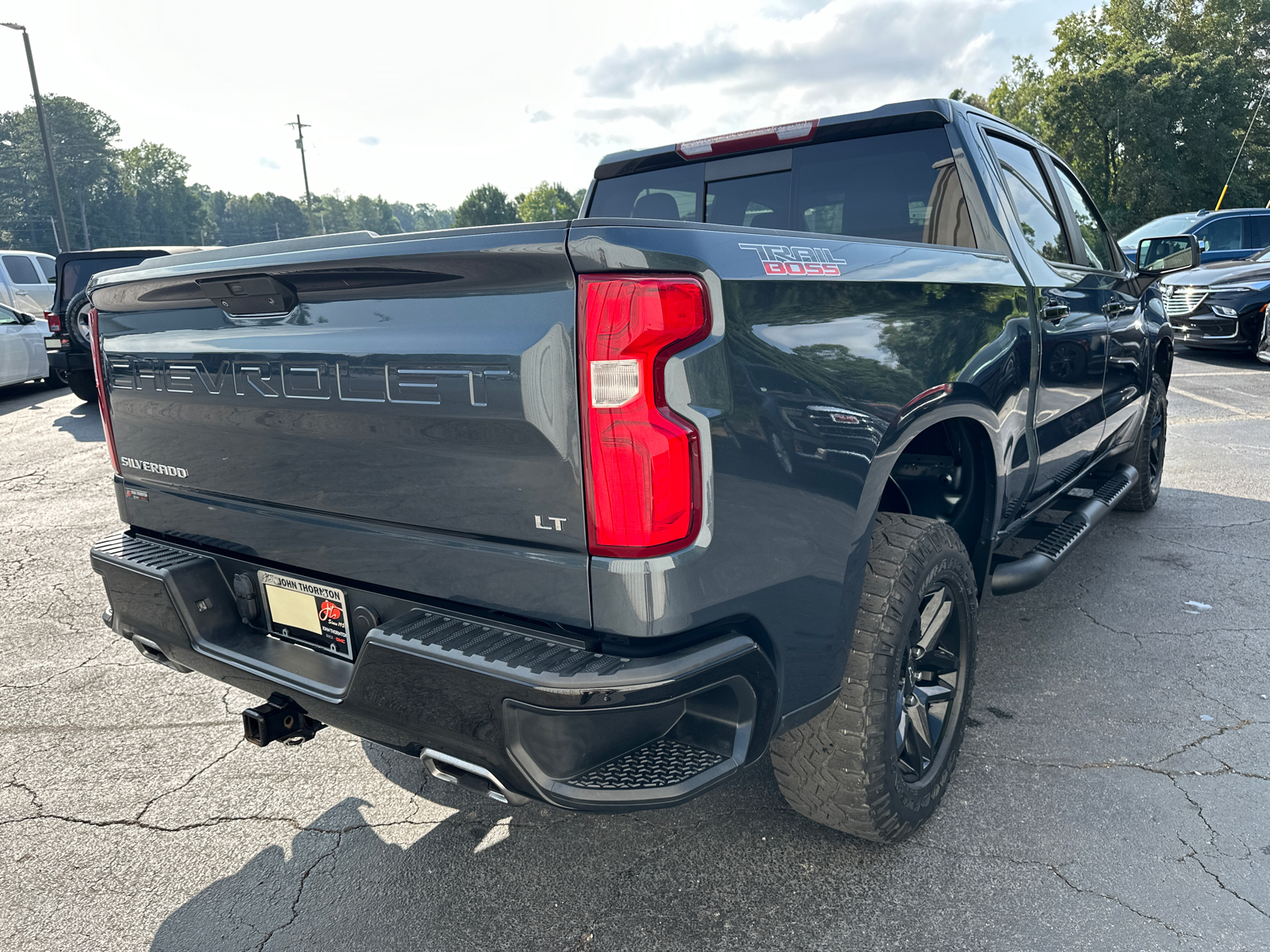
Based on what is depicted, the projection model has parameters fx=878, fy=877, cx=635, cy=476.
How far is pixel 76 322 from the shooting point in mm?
9930

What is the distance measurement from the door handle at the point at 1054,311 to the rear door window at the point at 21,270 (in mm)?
17563

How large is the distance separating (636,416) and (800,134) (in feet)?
6.91

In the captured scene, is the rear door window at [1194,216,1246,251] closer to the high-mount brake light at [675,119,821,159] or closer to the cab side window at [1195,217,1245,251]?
the cab side window at [1195,217,1245,251]

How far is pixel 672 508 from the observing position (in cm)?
162

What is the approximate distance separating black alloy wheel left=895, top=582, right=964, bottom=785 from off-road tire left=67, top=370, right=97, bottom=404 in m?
10.7

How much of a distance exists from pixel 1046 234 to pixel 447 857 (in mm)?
3161

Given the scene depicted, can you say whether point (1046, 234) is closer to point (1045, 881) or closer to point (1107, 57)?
point (1045, 881)

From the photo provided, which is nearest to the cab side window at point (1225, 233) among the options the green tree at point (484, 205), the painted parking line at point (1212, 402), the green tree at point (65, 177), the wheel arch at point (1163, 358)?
the painted parking line at point (1212, 402)

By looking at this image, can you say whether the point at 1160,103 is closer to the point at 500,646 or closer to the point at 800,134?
the point at 800,134

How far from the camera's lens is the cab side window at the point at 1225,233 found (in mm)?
13820

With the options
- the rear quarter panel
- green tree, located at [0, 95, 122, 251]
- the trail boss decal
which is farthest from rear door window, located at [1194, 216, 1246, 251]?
green tree, located at [0, 95, 122, 251]

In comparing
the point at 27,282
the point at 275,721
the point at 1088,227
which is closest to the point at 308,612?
the point at 275,721

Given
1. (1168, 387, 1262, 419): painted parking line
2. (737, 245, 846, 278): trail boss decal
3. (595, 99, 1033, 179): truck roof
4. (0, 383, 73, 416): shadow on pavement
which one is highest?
(595, 99, 1033, 179): truck roof

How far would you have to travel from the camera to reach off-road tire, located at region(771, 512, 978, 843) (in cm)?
212
